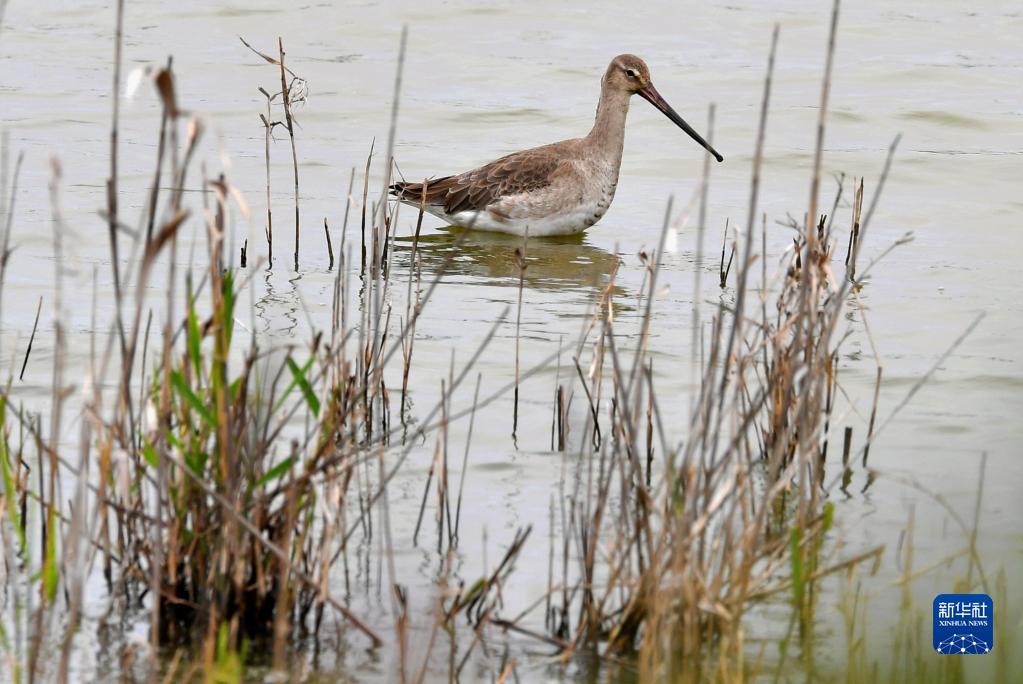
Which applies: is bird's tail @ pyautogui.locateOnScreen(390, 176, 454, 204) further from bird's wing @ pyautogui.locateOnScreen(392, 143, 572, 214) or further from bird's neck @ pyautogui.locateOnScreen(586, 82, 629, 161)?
bird's neck @ pyautogui.locateOnScreen(586, 82, 629, 161)

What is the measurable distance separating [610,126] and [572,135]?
6.19 feet

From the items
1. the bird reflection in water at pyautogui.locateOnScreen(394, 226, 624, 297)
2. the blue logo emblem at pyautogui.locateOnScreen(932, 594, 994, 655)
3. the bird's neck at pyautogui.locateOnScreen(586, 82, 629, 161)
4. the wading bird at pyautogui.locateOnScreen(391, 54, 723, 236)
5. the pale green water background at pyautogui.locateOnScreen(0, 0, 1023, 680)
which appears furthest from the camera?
the bird's neck at pyautogui.locateOnScreen(586, 82, 629, 161)

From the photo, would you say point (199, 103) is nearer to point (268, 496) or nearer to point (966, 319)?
point (966, 319)

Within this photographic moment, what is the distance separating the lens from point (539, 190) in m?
9.45

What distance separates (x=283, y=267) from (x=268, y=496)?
4.71 meters

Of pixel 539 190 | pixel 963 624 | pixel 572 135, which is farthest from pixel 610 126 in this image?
pixel 963 624

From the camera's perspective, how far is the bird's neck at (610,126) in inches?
383

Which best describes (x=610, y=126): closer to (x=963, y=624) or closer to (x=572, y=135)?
(x=572, y=135)

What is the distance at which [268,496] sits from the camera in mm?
3273

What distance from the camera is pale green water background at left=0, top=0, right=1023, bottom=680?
466 cm

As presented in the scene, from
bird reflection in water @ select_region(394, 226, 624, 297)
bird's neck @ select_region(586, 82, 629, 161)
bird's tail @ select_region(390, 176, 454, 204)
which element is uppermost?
bird's neck @ select_region(586, 82, 629, 161)

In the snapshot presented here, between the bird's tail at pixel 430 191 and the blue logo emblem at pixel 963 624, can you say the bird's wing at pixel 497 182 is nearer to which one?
the bird's tail at pixel 430 191

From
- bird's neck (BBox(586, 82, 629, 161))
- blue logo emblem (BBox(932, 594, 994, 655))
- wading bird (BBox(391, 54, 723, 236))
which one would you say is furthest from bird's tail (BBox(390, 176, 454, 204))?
blue logo emblem (BBox(932, 594, 994, 655))

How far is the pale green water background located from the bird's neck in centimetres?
48
